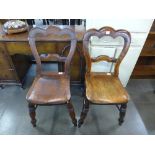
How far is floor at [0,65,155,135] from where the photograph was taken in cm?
157

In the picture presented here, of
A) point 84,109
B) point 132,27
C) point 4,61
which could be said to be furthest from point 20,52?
point 132,27

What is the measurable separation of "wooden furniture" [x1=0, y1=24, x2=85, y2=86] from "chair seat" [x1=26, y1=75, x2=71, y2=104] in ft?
1.11

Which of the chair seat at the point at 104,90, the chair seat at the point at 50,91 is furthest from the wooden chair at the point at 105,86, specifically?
the chair seat at the point at 50,91

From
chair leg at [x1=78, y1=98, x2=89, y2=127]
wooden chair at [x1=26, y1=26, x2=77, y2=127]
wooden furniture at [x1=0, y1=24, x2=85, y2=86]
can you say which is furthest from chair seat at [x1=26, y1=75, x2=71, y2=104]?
wooden furniture at [x1=0, y1=24, x2=85, y2=86]

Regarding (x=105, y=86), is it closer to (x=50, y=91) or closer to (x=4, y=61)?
(x=50, y=91)

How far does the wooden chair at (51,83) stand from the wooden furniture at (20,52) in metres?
0.10

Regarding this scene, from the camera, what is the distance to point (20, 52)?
5.34 ft

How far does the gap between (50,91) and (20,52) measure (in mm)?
636

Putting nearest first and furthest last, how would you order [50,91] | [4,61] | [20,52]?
1. [50,91]
2. [20,52]
3. [4,61]

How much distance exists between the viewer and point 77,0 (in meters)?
0.94

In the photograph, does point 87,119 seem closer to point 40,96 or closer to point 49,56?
point 40,96

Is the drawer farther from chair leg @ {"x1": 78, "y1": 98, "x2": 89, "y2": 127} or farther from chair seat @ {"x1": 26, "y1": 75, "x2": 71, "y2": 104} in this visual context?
chair leg @ {"x1": 78, "y1": 98, "x2": 89, "y2": 127}

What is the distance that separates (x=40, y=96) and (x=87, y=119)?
0.68 m

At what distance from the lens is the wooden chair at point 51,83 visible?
1303mm
